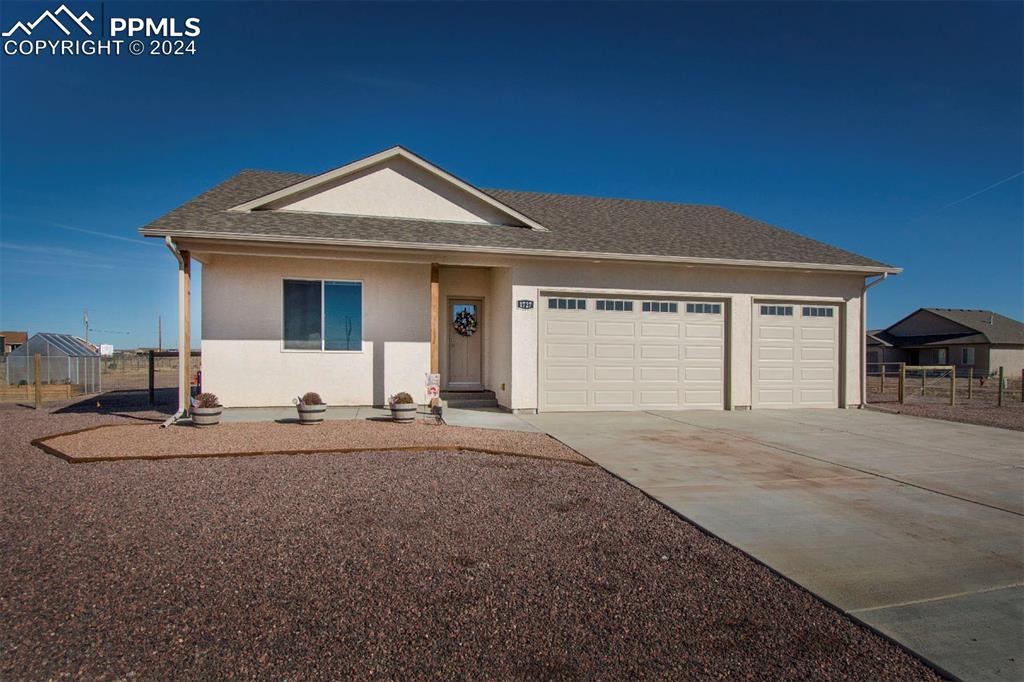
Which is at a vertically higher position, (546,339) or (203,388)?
(546,339)

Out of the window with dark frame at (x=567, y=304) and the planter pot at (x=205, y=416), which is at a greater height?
the window with dark frame at (x=567, y=304)

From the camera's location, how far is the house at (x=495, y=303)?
10.8 meters

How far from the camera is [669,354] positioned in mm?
11891

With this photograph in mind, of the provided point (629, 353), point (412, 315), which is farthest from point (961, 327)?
point (412, 315)

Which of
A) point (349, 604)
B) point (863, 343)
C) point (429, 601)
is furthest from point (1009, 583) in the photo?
point (863, 343)

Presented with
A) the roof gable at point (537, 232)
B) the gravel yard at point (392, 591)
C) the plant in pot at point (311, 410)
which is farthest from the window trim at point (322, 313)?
the gravel yard at point (392, 591)

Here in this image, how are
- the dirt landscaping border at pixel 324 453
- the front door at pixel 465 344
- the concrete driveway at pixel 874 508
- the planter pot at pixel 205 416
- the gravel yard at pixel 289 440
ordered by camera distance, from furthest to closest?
the front door at pixel 465 344, the planter pot at pixel 205 416, the gravel yard at pixel 289 440, the dirt landscaping border at pixel 324 453, the concrete driveway at pixel 874 508

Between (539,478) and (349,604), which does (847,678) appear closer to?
(349,604)

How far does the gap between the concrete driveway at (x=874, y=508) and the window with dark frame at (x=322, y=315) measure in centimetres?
484

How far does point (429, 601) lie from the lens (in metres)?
3.15

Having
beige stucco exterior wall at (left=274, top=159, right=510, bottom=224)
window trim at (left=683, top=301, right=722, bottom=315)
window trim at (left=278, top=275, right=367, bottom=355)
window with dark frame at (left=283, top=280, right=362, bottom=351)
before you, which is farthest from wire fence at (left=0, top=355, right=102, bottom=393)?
window trim at (left=683, top=301, right=722, bottom=315)

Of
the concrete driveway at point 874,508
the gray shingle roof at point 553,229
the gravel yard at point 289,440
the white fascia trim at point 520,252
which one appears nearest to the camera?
the concrete driveway at point 874,508

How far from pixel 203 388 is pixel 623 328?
8633mm

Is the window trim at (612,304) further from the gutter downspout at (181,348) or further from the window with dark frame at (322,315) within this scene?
the gutter downspout at (181,348)
